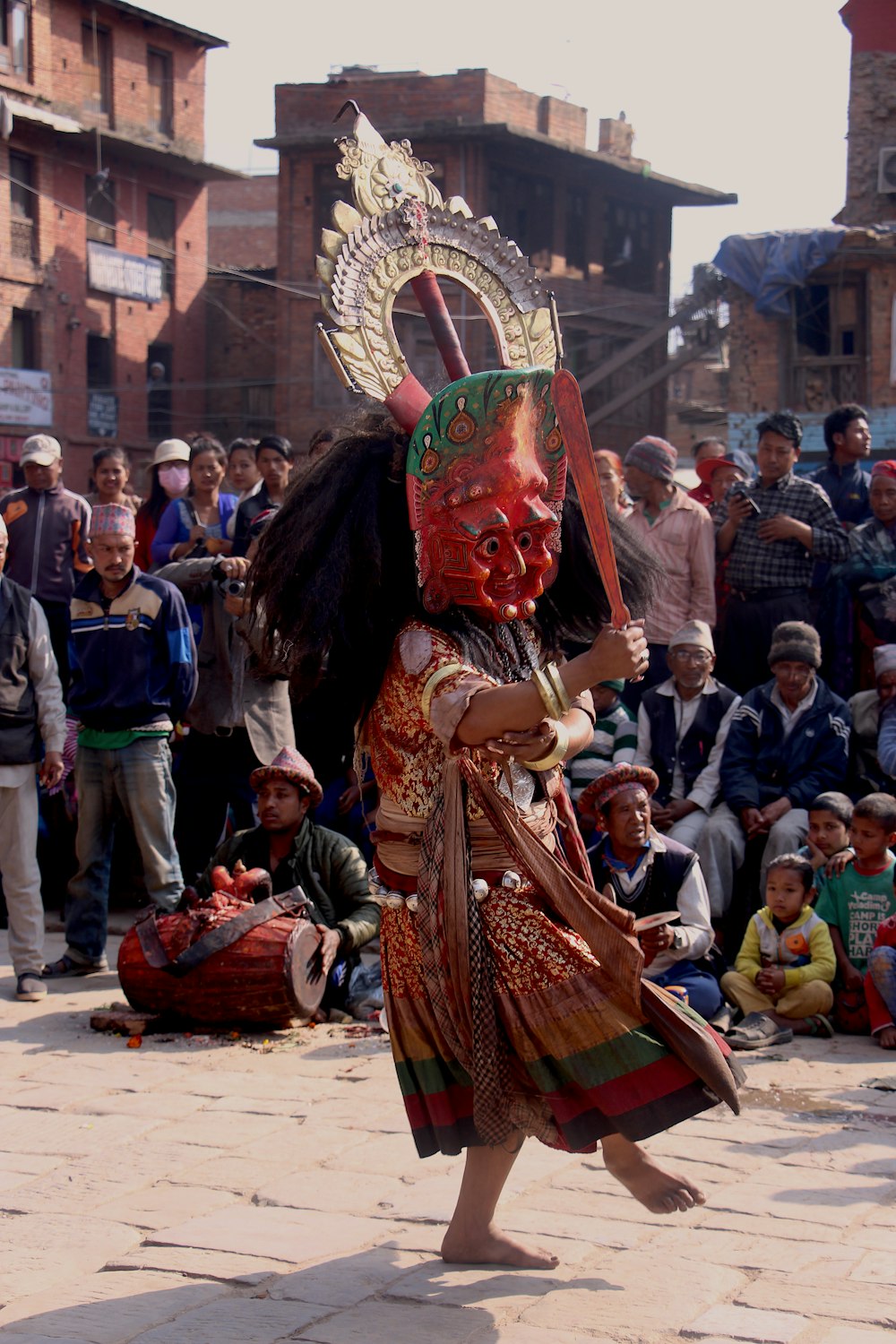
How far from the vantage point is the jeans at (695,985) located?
19.7 feet

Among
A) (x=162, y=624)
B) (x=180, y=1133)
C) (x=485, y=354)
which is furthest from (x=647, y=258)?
(x=180, y=1133)

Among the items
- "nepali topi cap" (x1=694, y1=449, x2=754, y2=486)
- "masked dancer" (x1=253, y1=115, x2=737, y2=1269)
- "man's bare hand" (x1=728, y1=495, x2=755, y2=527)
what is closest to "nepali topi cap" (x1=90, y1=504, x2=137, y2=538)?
"man's bare hand" (x1=728, y1=495, x2=755, y2=527)

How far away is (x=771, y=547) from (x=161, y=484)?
3739mm

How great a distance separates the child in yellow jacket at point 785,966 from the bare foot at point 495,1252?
267cm

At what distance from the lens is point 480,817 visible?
3.40 meters

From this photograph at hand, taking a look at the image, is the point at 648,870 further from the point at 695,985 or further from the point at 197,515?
the point at 197,515

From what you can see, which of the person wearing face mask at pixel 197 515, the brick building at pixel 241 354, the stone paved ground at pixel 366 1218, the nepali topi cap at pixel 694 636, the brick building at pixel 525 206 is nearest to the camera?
the stone paved ground at pixel 366 1218

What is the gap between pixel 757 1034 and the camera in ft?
19.4

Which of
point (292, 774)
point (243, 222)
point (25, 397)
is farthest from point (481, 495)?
point (243, 222)

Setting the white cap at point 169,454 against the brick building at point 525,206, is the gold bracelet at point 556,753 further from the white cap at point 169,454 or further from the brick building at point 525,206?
the brick building at point 525,206

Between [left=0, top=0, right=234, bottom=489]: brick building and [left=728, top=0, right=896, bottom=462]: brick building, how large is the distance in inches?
547

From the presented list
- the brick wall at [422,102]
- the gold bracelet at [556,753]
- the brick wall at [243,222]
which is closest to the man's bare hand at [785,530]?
the gold bracelet at [556,753]

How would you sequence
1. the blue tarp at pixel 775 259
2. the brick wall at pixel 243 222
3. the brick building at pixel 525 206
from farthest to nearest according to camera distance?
the brick wall at pixel 243 222 → the brick building at pixel 525 206 → the blue tarp at pixel 775 259

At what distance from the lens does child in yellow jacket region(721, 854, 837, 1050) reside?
612 centimetres
